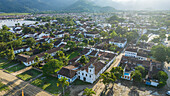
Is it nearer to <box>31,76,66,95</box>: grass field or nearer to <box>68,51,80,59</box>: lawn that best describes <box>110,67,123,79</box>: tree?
<box>31,76,66,95</box>: grass field

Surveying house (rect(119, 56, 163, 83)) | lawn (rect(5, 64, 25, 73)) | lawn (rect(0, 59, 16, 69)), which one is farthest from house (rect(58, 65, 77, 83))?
lawn (rect(0, 59, 16, 69))

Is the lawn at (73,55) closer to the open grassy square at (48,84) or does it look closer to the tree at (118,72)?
the open grassy square at (48,84)

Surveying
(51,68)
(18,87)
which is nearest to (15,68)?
(18,87)

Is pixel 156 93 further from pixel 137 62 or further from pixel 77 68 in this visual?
pixel 77 68

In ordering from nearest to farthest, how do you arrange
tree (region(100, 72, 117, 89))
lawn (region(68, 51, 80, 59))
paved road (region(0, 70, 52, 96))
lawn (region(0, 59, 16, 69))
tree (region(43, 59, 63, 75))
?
1. tree (region(100, 72, 117, 89))
2. paved road (region(0, 70, 52, 96))
3. tree (region(43, 59, 63, 75))
4. lawn (region(0, 59, 16, 69))
5. lawn (region(68, 51, 80, 59))

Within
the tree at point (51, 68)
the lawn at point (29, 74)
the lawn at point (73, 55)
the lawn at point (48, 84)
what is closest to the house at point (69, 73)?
the tree at point (51, 68)

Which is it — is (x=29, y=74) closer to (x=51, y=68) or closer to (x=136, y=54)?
(x=51, y=68)

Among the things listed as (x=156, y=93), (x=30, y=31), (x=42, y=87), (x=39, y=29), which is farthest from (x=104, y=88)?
(x=39, y=29)
